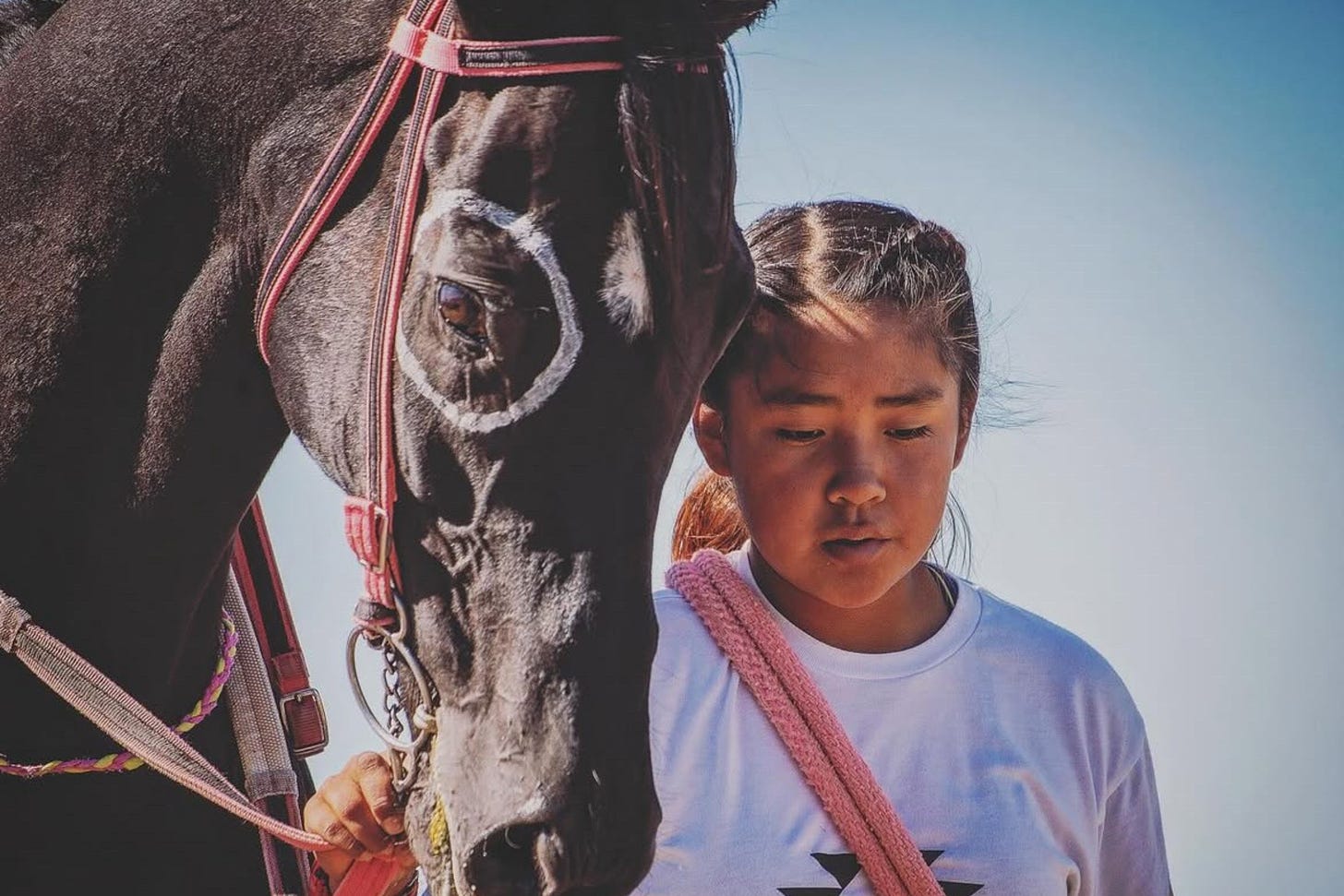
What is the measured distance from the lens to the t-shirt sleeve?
2.38 meters

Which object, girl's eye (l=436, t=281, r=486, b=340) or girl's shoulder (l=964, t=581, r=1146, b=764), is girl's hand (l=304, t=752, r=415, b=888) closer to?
girl's eye (l=436, t=281, r=486, b=340)

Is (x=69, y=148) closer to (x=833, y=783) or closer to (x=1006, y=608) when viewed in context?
(x=833, y=783)

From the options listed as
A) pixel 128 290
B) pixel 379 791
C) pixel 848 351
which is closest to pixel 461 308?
pixel 128 290

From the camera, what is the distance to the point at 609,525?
181cm

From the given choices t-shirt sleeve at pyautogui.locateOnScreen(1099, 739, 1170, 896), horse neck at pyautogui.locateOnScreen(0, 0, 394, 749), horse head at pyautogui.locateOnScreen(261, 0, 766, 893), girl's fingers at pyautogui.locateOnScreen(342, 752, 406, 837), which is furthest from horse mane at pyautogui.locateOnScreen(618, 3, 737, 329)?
t-shirt sleeve at pyautogui.locateOnScreen(1099, 739, 1170, 896)

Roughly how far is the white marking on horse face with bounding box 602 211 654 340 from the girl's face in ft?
2.17

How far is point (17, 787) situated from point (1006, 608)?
1764 millimetres

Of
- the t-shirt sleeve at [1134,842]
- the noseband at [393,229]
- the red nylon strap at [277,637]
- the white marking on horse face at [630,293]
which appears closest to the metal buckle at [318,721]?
the red nylon strap at [277,637]

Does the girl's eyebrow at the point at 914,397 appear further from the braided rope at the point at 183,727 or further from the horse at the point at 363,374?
the braided rope at the point at 183,727

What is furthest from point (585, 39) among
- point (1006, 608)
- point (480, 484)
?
point (1006, 608)

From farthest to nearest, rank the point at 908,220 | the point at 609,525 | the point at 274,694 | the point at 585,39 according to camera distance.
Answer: the point at 908,220 < the point at 274,694 < the point at 585,39 < the point at 609,525

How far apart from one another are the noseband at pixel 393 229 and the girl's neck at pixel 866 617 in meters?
0.86

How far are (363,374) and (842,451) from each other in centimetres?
90

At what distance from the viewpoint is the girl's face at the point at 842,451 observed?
241 cm
